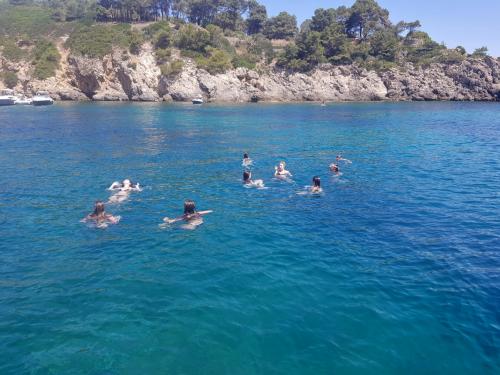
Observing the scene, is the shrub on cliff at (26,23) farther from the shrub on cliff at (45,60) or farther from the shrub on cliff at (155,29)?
the shrub on cliff at (155,29)

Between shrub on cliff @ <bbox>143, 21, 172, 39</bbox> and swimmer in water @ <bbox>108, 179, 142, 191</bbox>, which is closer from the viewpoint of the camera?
swimmer in water @ <bbox>108, 179, 142, 191</bbox>

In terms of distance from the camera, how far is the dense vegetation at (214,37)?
97812 millimetres

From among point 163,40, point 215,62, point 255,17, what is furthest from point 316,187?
point 255,17

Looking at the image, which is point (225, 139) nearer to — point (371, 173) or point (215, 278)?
point (371, 173)

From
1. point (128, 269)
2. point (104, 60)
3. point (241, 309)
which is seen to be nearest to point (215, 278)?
point (241, 309)

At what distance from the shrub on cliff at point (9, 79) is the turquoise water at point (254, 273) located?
280ft

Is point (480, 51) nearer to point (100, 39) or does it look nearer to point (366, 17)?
point (366, 17)

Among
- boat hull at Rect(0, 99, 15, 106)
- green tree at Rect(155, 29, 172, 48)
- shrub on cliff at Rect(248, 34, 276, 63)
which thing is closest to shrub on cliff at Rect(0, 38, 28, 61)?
boat hull at Rect(0, 99, 15, 106)

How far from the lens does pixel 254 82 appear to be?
98.6 metres

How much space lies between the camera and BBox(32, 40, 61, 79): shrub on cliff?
93500mm

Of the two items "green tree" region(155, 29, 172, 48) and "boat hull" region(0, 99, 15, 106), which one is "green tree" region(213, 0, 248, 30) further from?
"boat hull" region(0, 99, 15, 106)

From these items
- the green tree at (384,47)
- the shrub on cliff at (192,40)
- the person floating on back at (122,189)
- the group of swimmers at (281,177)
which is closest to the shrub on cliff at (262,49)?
the shrub on cliff at (192,40)

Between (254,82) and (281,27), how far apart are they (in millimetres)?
48123

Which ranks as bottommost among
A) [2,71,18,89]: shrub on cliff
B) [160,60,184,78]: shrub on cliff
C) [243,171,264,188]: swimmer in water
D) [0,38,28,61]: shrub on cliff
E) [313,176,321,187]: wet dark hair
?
[243,171,264,188]: swimmer in water
